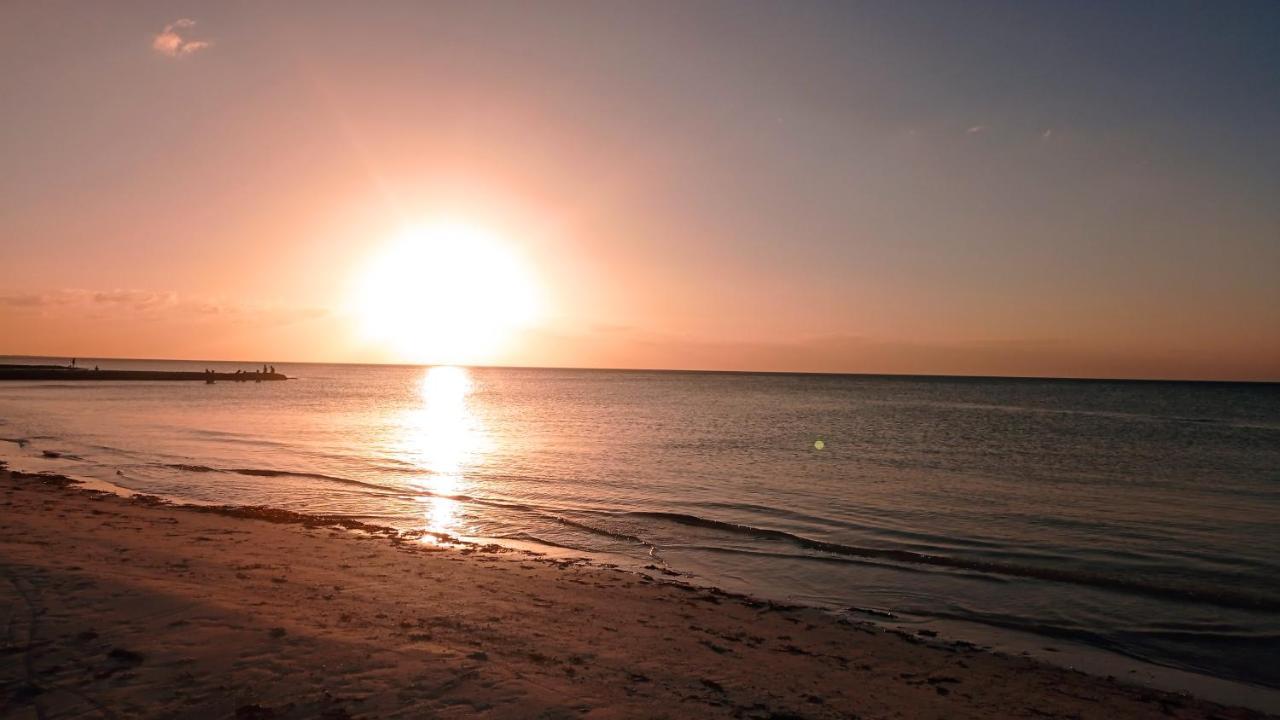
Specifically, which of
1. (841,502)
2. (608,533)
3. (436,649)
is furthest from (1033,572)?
(436,649)

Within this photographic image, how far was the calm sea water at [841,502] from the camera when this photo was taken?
46.0ft

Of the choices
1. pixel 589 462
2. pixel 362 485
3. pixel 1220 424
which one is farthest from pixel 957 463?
pixel 1220 424

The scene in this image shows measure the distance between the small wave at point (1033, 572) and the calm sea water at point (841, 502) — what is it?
7cm

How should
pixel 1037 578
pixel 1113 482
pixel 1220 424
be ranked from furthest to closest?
pixel 1220 424 < pixel 1113 482 < pixel 1037 578

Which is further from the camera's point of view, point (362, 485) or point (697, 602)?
A: point (362, 485)

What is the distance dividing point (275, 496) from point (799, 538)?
16.7 metres

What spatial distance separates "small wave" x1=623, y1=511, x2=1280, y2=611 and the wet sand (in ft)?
18.4

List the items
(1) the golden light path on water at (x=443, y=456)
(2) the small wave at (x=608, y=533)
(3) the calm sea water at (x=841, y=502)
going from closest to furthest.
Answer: (3) the calm sea water at (x=841, y=502), (2) the small wave at (x=608, y=533), (1) the golden light path on water at (x=443, y=456)

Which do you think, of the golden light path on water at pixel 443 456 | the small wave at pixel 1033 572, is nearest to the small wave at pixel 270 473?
the golden light path on water at pixel 443 456

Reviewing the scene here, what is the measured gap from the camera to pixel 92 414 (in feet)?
173

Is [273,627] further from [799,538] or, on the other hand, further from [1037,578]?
[1037,578]

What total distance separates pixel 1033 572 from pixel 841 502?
8.55 m

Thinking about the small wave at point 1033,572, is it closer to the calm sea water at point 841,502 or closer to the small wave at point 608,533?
the calm sea water at point 841,502

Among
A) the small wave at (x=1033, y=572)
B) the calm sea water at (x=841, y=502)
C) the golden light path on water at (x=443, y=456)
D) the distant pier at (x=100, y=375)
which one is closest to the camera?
the calm sea water at (x=841, y=502)
